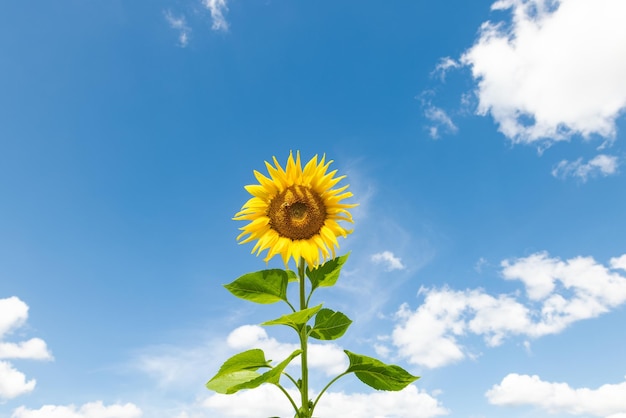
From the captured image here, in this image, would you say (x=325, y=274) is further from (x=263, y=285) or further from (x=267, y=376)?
(x=267, y=376)

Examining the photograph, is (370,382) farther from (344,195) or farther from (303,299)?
(344,195)

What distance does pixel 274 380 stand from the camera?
5.45 meters

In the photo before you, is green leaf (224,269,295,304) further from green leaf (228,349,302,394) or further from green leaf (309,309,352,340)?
green leaf (228,349,302,394)

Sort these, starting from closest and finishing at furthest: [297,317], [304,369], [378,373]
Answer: [297,317], [304,369], [378,373]

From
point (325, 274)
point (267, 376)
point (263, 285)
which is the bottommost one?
point (267, 376)

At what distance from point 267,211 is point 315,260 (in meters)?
0.76

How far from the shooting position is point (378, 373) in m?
5.70

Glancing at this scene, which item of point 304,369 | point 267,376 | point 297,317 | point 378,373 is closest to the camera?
point 297,317

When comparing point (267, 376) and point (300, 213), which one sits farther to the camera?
point (300, 213)

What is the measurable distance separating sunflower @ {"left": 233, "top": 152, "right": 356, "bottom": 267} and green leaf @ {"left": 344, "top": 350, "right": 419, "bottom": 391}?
44.6 inches

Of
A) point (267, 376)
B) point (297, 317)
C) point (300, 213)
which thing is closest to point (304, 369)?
point (267, 376)

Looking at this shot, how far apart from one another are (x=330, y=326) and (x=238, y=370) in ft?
3.60

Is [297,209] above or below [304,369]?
above

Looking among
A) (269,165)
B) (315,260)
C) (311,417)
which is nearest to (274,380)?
(311,417)
